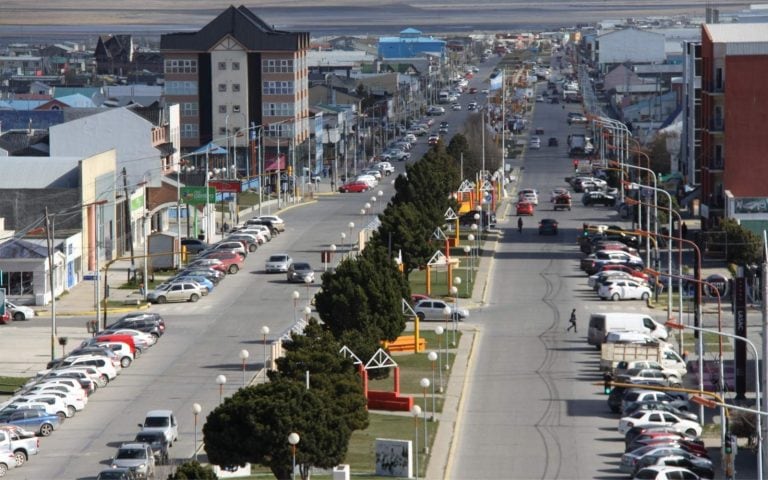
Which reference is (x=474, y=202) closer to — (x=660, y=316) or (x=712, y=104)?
(x=712, y=104)

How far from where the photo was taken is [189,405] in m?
43.8

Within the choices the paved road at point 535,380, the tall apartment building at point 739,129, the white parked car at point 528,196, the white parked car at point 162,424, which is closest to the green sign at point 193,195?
the paved road at point 535,380

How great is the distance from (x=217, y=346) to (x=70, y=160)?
65.8ft

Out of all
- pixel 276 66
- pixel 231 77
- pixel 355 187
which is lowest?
pixel 355 187

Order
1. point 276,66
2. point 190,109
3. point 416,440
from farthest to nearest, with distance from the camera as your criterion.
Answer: point 276,66
point 190,109
point 416,440

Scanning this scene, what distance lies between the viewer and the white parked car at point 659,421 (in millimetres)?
39375

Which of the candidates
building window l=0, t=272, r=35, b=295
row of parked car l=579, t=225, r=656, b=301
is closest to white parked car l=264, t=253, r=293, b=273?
building window l=0, t=272, r=35, b=295

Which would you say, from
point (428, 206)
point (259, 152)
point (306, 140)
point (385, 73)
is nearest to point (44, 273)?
point (428, 206)

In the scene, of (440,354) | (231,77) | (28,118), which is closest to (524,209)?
(28,118)

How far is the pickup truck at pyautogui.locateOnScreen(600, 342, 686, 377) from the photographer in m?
47.2

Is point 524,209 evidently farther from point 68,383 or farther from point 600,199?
point 68,383

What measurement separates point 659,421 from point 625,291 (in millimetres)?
22763

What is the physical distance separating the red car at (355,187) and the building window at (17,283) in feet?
129

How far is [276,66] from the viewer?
113 metres
